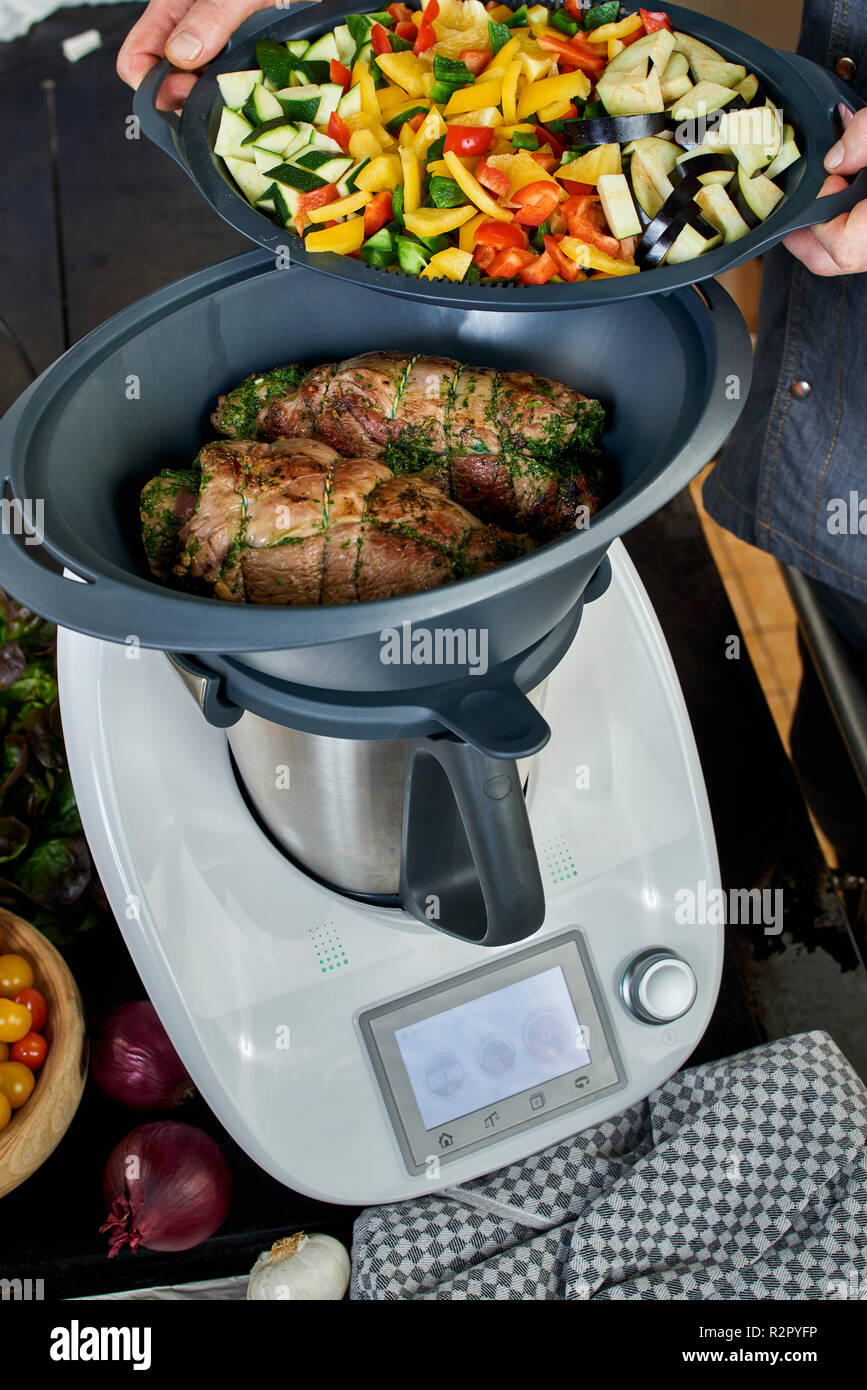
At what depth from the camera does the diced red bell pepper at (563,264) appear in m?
0.78

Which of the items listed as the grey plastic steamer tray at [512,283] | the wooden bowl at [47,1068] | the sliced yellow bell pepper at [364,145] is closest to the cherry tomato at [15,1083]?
the wooden bowl at [47,1068]

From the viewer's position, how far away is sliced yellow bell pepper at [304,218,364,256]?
30.1 inches

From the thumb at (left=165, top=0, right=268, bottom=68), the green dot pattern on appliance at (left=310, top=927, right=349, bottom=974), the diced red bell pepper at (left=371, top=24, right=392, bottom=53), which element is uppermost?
the thumb at (left=165, top=0, right=268, bottom=68)

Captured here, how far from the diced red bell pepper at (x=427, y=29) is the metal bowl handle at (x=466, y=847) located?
60 centimetres

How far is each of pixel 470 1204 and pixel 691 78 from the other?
108cm

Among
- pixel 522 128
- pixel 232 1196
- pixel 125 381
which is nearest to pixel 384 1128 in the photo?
pixel 232 1196

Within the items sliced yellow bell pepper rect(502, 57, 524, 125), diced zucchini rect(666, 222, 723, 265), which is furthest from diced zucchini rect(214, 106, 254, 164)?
diced zucchini rect(666, 222, 723, 265)

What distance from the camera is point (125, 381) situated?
2.67 feet

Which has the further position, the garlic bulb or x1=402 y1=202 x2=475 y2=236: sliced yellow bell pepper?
the garlic bulb

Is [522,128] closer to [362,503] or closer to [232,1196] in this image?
[362,503]

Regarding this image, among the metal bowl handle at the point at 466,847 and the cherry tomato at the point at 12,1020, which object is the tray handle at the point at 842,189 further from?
the cherry tomato at the point at 12,1020

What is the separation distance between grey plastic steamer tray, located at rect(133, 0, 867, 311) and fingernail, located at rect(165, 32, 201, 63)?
0.02 m

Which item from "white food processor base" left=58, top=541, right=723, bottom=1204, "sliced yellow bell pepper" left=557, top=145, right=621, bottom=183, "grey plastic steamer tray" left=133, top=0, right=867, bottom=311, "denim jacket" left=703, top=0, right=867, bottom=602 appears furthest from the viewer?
"denim jacket" left=703, top=0, right=867, bottom=602

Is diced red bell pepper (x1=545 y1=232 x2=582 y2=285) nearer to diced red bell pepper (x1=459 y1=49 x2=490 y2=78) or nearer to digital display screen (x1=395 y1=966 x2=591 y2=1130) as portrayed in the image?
diced red bell pepper (x1=459 y1=49 x2=490 y2=78)
